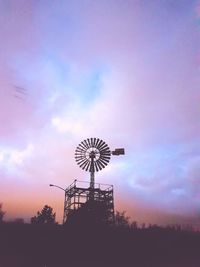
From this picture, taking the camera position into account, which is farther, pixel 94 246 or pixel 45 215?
pixel 45 215

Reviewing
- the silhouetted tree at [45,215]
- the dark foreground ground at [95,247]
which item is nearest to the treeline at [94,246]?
the dark foreground ground at [95,247]

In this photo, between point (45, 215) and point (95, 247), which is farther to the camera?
point (45, 215)

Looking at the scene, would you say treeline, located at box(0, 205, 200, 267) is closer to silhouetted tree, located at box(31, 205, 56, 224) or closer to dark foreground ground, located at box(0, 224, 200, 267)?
dark foreground ground, located at box(0, 224, 200, 267)

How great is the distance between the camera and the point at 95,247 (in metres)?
25.8

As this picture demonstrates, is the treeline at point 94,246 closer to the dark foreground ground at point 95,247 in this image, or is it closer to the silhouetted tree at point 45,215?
the dark foreground ground at point 95,247

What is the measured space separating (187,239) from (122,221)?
64.2 metres

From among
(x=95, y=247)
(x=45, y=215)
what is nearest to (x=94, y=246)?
(x=95, y=247)

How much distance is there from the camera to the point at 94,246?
1017 inches

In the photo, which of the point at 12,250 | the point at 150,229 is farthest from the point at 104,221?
the point at 12,250

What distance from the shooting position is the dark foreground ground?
23150 mm

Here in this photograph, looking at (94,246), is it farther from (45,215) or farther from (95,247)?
(45,215)

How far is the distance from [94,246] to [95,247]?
0.11 m

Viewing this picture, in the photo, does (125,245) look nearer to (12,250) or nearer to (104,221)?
(12,250)

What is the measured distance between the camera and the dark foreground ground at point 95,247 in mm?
23150
